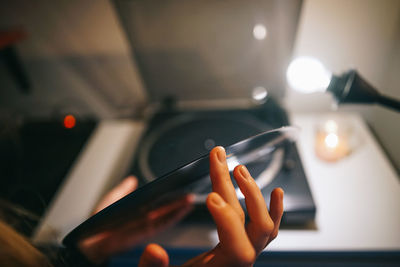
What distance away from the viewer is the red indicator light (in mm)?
1013

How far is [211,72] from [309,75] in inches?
14.5

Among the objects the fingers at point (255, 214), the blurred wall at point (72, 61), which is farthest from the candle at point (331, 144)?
the blurred wall at point (72, 61)

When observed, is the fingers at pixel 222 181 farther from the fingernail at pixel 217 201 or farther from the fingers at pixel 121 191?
the fingers at pixel 121 191

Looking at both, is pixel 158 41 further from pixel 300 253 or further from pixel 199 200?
pixel 300 253

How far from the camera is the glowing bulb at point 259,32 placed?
710 millimetres

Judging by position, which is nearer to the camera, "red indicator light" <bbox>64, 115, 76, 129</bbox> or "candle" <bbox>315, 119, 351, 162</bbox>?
"candle" <bbox>315, 119, 351, 162</bbox>

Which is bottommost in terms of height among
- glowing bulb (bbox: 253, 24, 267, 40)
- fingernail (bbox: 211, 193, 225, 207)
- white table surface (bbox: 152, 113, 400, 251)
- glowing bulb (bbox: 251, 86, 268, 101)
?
white table surface (bbox: 152, 113, 400, 251)

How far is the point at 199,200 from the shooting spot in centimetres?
54

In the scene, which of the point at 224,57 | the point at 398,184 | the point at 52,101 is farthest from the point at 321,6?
the point at 52,101

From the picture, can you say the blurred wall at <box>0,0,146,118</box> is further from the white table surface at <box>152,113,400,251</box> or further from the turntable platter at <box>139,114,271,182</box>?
the white table surface at <box>152,113,400,251</box>

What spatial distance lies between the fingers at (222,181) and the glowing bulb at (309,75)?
15.0 inches

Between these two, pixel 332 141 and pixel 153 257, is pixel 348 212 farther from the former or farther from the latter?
pixel 153 257

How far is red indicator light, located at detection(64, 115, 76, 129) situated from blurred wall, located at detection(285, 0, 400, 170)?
97 centimetres

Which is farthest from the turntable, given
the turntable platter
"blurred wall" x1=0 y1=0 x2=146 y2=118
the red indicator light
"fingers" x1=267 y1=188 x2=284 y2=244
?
the red indicator light
